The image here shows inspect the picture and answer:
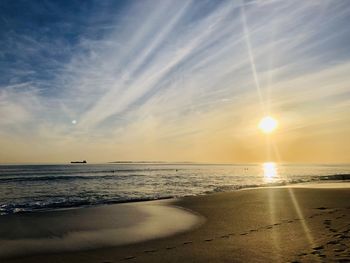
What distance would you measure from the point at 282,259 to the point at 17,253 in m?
8.23

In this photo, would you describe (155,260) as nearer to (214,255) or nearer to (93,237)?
(214,255)

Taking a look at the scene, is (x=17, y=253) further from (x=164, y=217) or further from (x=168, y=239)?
(x=164, y=217)

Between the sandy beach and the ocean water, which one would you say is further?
the ocean water

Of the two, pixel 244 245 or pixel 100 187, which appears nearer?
pixel 244 245

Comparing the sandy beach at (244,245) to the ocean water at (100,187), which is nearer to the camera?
the sandy beach at (244,245)

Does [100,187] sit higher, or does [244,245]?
[100,187]

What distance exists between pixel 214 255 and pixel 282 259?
72.3 inches

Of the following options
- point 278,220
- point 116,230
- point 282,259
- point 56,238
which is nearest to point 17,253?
point 56,238

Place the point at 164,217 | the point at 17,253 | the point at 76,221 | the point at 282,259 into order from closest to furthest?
the point at 282,259, the point at 17,253, the point at 76,221, the point at 164,217

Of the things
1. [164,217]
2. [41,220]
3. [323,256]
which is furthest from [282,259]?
[41,220]

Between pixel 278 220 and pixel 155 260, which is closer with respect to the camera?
pixel 155 260

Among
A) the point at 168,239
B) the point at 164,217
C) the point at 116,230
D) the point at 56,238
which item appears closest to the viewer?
the point at 168,239

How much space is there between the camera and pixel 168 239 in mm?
11117

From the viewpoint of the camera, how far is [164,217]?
16.6 meters
